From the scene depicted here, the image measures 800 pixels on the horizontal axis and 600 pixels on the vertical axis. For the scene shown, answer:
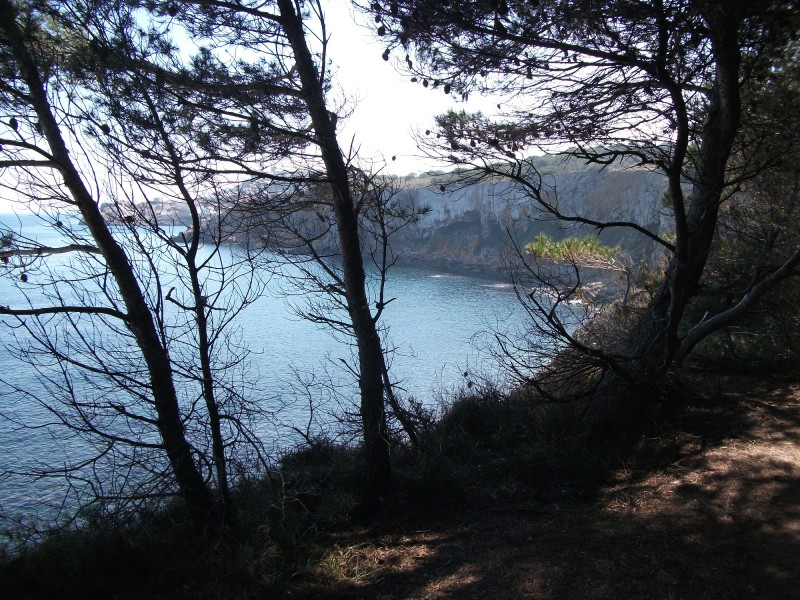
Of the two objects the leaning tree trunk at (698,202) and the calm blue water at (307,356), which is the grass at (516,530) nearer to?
the leaning tree trunk at (698,202)

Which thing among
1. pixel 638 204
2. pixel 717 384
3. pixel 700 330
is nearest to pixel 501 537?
pixel 700 330

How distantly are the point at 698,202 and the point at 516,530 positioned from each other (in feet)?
10.4

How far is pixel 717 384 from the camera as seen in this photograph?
20.2 feet

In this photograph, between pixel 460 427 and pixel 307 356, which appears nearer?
pixel 460 427

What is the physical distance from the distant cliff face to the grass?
23455mm

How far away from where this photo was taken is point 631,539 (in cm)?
326

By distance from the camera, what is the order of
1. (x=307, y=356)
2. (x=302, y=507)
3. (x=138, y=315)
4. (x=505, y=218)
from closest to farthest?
(x=138, y=315), (x=302, y=507), (x=307, y=356), (x=505, y=218)

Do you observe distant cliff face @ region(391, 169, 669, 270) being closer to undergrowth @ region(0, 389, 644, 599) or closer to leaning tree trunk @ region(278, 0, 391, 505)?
undergrowth @ region(0, 389, 644, 599)

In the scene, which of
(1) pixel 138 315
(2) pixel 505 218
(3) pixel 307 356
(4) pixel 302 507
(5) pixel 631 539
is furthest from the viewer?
(2) pixel 505 218

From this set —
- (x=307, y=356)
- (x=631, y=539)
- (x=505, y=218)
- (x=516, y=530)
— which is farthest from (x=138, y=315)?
(x=505, y=218)

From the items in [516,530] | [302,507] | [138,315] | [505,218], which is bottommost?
[516,530]

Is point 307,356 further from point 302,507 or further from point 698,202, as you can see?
point 698,202

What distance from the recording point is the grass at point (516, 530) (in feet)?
9.73

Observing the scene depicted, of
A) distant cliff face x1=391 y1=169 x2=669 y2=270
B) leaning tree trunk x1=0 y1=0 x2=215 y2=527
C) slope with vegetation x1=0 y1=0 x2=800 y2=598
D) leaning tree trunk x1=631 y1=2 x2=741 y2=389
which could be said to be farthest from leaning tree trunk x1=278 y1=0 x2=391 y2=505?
distant cliff face x1=391 y1=169 x2=669 y2=270
